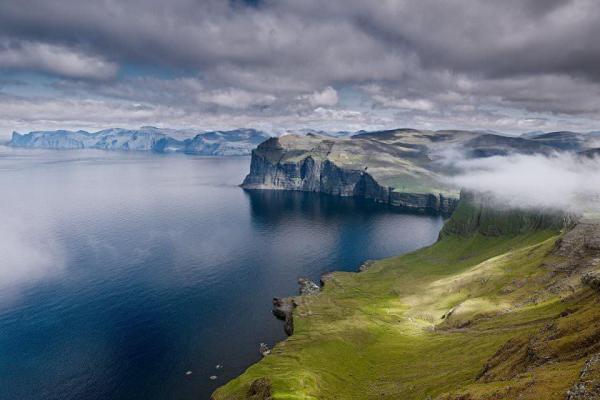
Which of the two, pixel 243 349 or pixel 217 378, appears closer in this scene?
pixel 217 378

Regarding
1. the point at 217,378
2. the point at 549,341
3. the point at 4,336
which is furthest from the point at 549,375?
the point at 4,336

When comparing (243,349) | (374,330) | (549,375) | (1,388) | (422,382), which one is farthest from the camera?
(374,330)

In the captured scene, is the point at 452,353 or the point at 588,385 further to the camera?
the point at 452,353

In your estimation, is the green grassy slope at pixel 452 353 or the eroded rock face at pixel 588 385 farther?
the green grassy slope at pixel 452 353

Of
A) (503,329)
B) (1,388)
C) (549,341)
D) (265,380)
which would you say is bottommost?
(1,388)

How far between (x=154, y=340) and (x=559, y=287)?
18186cm

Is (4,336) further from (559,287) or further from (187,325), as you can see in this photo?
(559,287)

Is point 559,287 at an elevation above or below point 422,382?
above

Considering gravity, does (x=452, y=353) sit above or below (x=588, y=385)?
below

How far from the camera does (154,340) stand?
177875mm

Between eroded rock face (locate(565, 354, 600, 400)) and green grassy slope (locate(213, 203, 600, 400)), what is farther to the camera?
green grassy slope (locate(213, 203, 600, 400))

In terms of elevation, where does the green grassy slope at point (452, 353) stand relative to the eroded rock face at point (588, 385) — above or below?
below

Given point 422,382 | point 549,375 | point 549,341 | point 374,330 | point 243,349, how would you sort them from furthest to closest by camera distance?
point 374,330 < point 243,349 < point 422,382 < point 549,341 < point 549,375

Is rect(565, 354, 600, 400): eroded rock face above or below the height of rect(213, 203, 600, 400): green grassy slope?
above
